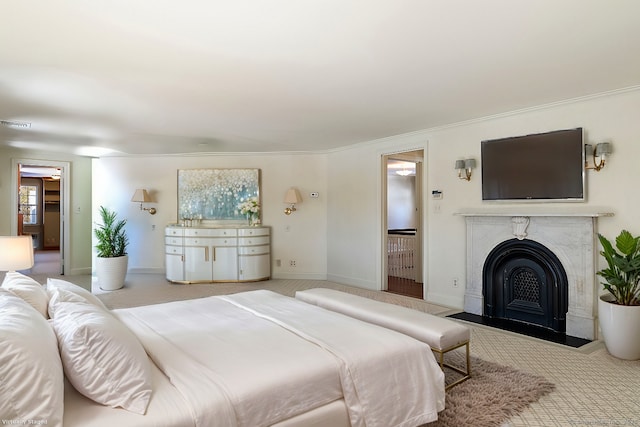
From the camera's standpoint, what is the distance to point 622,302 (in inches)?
132

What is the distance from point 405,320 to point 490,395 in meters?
0.70

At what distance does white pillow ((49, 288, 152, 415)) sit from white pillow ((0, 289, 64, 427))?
0.07 metres

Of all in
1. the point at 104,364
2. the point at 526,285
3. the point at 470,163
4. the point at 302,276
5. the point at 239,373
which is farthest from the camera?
the point at 302,276

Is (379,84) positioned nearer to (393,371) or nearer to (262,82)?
(262,82)

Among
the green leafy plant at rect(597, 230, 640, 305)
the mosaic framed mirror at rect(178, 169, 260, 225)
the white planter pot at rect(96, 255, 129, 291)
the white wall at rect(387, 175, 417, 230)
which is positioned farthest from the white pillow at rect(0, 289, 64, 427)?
the white wall at rect(387, 175, 417, 230)

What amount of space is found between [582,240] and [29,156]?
8378 millimetres

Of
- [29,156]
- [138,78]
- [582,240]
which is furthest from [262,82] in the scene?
[29,156]

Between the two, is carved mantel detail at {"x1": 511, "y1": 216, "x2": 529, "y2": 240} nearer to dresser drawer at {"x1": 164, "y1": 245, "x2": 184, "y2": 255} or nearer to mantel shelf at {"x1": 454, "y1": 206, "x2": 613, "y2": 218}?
mantel shelf at {"x1": 454, "y1": 206, "x2": 613, "y2": 218}

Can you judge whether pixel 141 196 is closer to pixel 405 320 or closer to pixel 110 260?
pixel 110 260

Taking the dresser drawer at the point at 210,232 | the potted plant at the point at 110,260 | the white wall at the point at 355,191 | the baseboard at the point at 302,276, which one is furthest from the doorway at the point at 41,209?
the baseboard at the point at 302,276

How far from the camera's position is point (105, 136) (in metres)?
5.60

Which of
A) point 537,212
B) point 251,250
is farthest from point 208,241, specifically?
point 537,212

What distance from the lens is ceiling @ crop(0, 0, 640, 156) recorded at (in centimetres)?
219

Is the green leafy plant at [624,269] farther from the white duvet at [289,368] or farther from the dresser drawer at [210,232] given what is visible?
the dresser drawer at [210,232]
